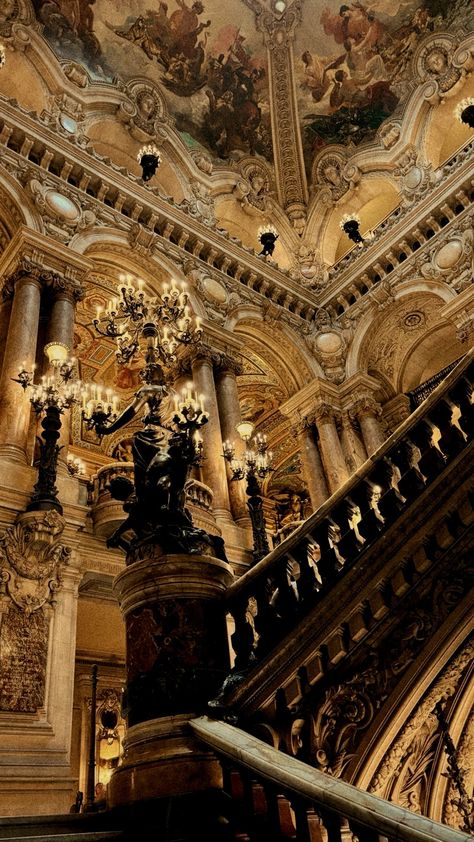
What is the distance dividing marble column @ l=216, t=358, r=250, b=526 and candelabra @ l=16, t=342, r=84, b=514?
3877 millimetres

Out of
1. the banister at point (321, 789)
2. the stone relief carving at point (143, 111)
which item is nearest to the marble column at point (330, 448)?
the stone relief carving at point (143, 111)

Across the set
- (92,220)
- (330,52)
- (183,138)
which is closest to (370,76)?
(330,52)

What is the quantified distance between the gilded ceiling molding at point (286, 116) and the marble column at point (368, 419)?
6797mm

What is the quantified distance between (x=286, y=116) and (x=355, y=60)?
2.50 metres

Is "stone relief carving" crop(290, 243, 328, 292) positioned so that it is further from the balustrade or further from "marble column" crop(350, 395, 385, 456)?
the balustrade

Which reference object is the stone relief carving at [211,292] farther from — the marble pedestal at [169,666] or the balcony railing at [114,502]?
the marble pedestal at [169,666]

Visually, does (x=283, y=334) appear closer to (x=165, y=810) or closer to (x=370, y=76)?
(x=370, y=76)

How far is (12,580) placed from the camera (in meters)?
7.12

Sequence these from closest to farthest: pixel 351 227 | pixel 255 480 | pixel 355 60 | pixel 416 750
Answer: pixel 416 750, pixel 255 480, pixel 351 227, pixel 355 60

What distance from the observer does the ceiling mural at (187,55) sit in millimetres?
15352

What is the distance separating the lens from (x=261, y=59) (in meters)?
18.2

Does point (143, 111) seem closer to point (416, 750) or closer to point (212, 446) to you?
point (212, 446)

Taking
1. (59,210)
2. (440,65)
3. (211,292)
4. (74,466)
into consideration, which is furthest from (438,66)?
(74,466)

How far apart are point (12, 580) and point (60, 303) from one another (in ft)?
16.8
